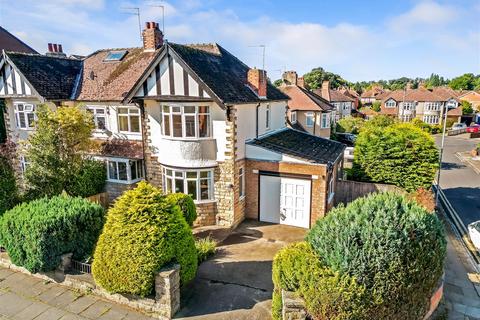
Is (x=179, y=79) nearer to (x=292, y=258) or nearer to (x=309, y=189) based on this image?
(x=309, y=189)

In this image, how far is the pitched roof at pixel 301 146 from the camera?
52.9 feet

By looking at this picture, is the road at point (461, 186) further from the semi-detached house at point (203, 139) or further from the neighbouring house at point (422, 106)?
the neighbouring house at point (422, 106)

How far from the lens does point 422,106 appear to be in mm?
63375

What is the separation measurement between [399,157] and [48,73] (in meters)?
22.1

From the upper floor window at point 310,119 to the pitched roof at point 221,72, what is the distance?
12.7 m

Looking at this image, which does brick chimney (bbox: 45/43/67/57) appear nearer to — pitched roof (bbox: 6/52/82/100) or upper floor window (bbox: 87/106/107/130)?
pitched roof (bbox: 6/52/82/100)

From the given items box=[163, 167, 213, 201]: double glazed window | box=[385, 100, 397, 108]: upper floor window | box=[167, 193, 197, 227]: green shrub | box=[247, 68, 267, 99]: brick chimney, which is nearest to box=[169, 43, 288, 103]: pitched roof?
box=[247, 68, 267, 99]: brick chimney

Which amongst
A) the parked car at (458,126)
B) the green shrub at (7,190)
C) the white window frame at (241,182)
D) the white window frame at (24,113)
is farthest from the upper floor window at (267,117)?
the parked car at (458,126)

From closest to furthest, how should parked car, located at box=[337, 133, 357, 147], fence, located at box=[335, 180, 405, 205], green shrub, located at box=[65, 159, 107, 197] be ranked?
green shrub, located at box=[65, 159, 107, 197]
fence, located at box=[335, 180, 405, 205]
parked car, located at box=[337, 133, 357, 147]

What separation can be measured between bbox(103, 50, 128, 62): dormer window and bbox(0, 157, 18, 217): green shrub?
32.1ft

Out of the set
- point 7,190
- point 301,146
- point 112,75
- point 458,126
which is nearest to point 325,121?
point 301,146

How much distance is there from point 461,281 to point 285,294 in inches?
331

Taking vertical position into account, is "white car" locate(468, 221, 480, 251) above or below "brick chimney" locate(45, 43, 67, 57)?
below

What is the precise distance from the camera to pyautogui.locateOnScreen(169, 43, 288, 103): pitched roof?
14.7 m
